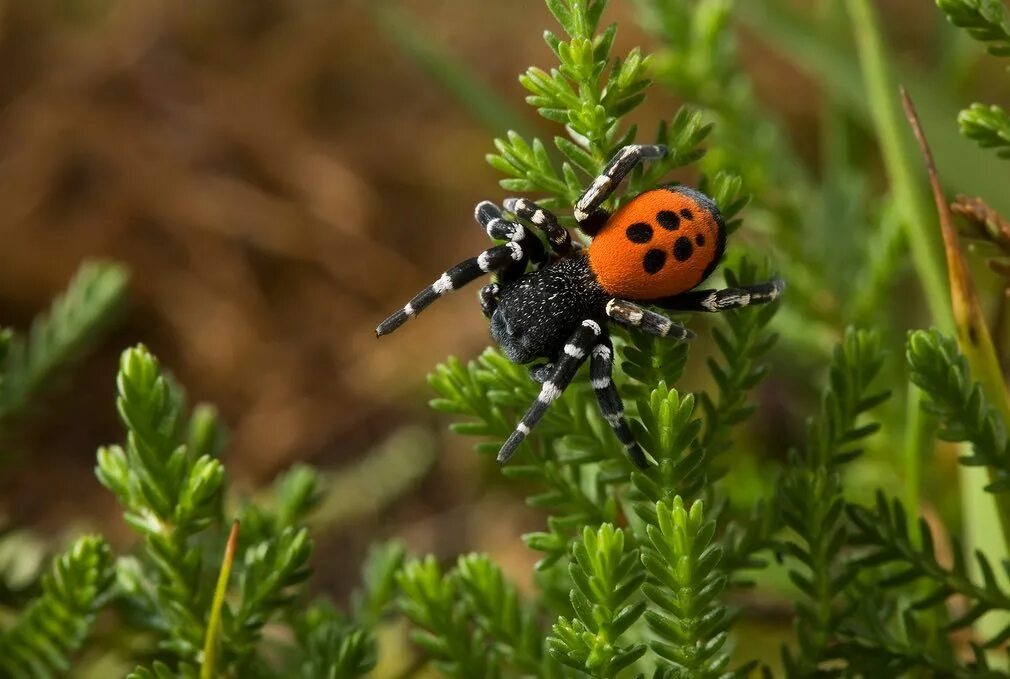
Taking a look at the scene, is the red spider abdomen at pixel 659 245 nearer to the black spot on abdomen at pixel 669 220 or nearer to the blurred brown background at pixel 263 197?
the black spot on abdomen at pixel 669 220

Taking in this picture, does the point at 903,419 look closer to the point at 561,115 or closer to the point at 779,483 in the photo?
the point at 779,483

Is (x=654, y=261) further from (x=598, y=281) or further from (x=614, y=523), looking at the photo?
(x=614, y=523)

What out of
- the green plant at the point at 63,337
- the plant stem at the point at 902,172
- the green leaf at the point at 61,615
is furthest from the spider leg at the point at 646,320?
the green plant at the point at 63,337

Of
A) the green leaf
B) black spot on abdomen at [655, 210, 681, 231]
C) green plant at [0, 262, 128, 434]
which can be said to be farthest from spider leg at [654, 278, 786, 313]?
green plant at [0, 262, 128, 434]

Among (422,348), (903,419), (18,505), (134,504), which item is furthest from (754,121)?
(18,505)

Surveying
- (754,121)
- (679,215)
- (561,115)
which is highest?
(561,115)

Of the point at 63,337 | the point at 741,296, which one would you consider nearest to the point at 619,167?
the point at 741,296
